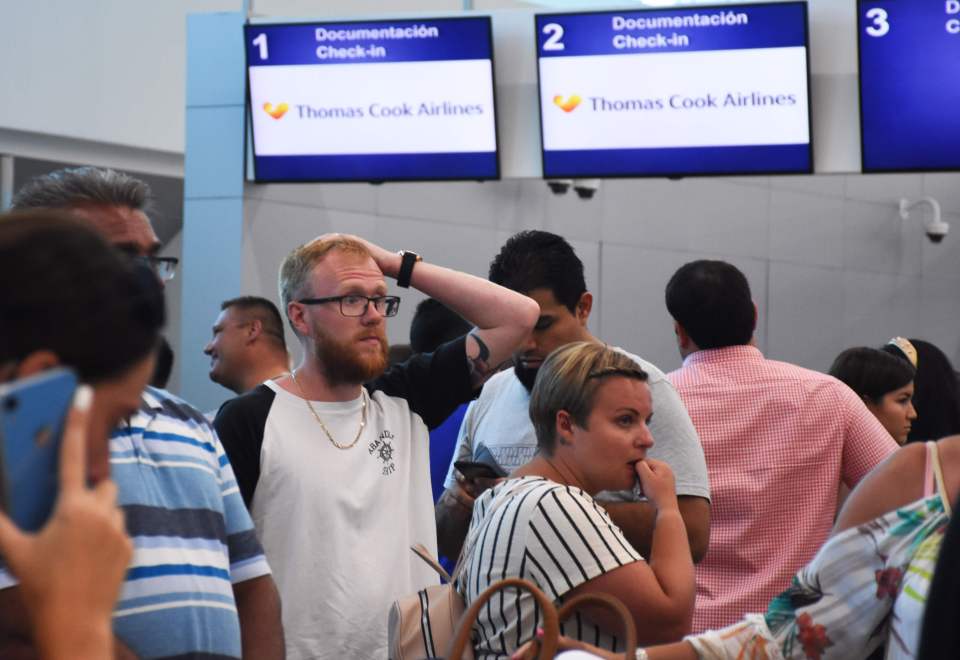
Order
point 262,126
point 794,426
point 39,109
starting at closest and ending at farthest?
1. point 794,426
2. point 262,126
3. point 39,109

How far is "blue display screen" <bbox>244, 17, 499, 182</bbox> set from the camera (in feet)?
20.9

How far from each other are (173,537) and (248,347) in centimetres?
266

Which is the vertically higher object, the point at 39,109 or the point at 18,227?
the point at 39,109

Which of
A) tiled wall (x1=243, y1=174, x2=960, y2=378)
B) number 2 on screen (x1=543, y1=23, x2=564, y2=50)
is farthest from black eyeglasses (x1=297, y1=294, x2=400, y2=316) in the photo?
tiled wall (x1=243, y1=174, x2=960, y2=378)

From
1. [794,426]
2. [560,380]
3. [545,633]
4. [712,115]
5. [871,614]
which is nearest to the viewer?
[545,633]

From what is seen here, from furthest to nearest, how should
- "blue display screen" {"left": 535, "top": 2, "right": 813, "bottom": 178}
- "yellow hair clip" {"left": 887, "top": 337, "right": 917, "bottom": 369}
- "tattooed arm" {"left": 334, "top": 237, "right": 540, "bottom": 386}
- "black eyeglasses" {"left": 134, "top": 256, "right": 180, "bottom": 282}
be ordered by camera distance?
"blue display screen" {"left": 535, "top": 2, "right": 813, "bottom": 178} < "yellow hair clip" {"left": 887, "top": 337, "right": 917, "bottom": 369} < "tattooed arm" {"left": 334, "top": 237, "right": 540, "bottom": 386} < "black eyeglasses" {"left": 134, "top": 256, "right": 180, "bottom": 282}

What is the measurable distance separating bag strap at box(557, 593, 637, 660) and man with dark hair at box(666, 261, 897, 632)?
1.32 metres

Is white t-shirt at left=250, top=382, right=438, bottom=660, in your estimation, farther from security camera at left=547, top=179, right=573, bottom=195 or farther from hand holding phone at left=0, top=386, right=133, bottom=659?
security camera at left=547, top=179, right=573, bottom=195

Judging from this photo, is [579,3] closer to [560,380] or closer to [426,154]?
[426,154]

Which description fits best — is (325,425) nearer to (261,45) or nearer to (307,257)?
(307,257)

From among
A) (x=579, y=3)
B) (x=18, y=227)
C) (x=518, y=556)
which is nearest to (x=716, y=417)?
(x=518, y=556)

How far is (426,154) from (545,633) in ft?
15.2

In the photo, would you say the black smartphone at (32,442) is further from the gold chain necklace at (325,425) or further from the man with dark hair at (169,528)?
the gold chain necklace at (325,425)

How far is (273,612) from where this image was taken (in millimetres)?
2297
